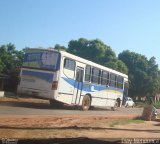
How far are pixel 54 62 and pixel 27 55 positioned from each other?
2.17 meters

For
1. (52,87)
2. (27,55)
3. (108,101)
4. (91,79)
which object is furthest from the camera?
(108,101)

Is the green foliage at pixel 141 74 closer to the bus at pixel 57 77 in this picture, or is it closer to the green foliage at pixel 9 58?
the green foliage at pixel 9 58

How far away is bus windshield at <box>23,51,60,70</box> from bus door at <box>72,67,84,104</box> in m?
2.17

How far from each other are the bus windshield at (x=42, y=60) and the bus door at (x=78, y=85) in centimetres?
217

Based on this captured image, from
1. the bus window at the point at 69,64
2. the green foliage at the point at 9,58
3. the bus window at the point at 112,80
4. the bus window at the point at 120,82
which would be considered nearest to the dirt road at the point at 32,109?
the bus window at the point at 69,64

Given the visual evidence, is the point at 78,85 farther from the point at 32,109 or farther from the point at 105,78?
the point at 105,78

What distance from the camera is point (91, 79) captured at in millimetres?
21594

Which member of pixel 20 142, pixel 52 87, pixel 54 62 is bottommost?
pixel 20 142

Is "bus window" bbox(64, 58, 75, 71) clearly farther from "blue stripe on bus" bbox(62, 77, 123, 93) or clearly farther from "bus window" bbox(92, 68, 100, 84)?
"bus window" bbox(92, 68, 100, 84)

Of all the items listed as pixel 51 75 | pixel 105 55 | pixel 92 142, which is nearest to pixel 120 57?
pixel 105 55

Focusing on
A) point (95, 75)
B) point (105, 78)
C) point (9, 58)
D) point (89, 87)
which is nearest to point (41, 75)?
point (89, 87)

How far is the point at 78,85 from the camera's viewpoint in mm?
20000

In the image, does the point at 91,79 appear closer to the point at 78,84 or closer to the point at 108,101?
the point at 78,84

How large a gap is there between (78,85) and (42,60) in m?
2.97
